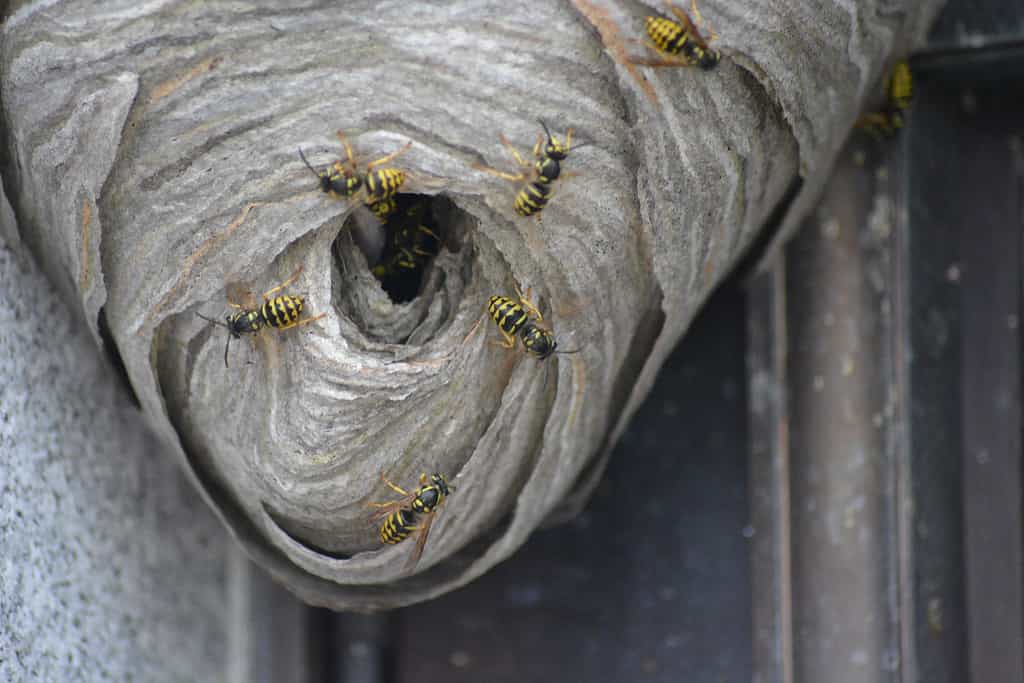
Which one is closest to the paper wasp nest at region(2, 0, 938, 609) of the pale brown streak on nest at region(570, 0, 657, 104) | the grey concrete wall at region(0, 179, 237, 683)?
the pale brown streak on nest at region(570, 0, 657, 104)

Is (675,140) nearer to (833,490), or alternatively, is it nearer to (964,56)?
(964,56)

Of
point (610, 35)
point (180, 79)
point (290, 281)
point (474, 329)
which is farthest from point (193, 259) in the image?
point (610, 35)

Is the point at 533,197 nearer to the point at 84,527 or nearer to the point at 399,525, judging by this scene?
the point at 399,525

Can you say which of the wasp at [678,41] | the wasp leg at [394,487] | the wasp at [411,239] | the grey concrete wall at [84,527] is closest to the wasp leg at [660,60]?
the wasp at [678,41]

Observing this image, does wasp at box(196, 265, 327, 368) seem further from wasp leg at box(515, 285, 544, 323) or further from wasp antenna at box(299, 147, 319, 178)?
wasp leg at box(515, 285, 544, 323)

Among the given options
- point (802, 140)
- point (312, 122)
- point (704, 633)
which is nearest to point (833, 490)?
point (704, 633)
